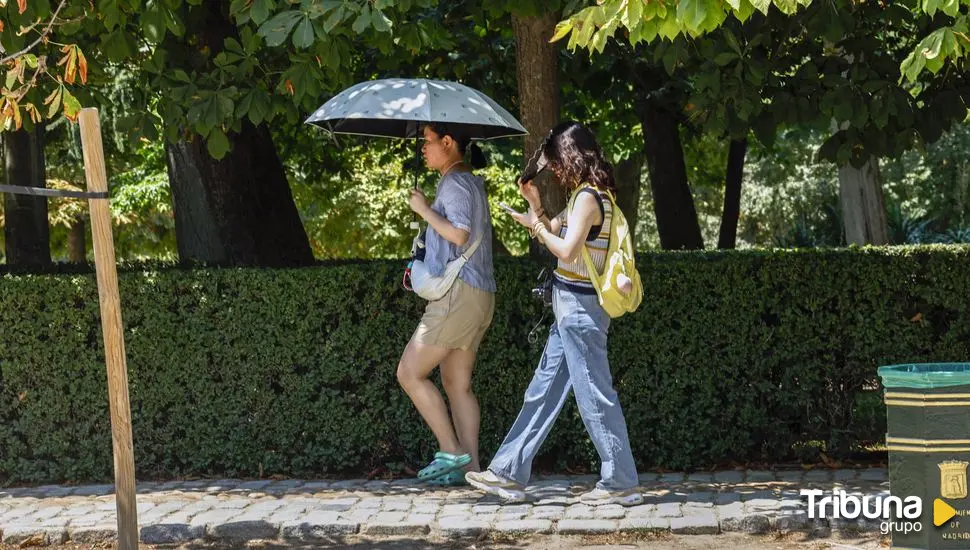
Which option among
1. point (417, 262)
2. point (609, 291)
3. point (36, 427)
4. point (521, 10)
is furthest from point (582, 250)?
point (36, 427)

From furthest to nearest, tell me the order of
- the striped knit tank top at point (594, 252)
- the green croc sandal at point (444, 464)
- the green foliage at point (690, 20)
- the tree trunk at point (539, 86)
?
the tree trunk at point (539, 86) < the green croc sandal at point (444, 464) < the striped knit tank top at point (594, 252) < the green foliage at point (690, 20)

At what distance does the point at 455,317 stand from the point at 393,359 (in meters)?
0.87

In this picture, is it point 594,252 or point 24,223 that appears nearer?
point 594,252

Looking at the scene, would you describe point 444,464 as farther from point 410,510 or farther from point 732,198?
point 732,198

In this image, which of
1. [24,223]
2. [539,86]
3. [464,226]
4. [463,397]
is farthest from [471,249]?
[24,223]

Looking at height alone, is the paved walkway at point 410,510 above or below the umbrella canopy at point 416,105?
below

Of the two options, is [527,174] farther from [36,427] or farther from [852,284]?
[36,427]

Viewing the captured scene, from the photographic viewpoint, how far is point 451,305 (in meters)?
7.70

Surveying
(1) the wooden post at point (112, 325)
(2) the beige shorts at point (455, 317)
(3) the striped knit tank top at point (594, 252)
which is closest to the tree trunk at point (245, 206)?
(2) the beige shorts at point (455, 317)

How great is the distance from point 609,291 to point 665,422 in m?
1.65

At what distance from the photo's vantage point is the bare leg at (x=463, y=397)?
7.97 m

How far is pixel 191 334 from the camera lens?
28.0 ft

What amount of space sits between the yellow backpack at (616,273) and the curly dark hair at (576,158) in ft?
0.37

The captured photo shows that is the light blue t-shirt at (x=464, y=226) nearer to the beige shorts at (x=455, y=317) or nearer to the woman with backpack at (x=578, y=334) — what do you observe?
the beige shorts at (x=455, y=317)
